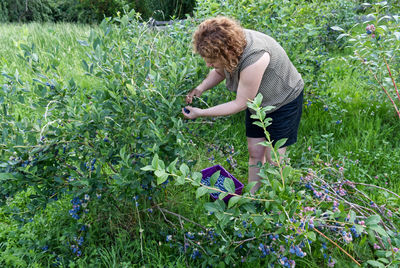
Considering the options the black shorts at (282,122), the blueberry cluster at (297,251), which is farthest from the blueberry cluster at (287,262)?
the black shorts at (282,122)

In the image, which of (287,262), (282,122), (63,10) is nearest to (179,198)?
(282,122)

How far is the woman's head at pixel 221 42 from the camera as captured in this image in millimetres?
1801

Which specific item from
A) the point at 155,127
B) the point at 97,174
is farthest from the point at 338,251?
the point at 97,174

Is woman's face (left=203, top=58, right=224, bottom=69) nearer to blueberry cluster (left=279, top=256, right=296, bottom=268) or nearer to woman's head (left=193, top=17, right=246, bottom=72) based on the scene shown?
woman's head (left=193, top=17, right=246, bottom=72)

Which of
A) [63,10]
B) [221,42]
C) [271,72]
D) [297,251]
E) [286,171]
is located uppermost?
[221,42]

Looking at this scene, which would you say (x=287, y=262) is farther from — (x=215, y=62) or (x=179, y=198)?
(x=215, y=62)

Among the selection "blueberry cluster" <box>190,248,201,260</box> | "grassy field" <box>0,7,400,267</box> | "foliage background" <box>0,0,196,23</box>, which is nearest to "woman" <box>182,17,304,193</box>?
"grassy field" <box>0,7,400,267</box>

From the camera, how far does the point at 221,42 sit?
1.79m

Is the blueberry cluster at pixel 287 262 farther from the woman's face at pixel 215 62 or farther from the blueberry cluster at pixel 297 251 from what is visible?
the woman's face at pixel 215 62

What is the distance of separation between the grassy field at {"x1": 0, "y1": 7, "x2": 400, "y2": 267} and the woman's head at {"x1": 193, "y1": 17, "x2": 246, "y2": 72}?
0.48 m

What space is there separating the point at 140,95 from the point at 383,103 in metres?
2.93

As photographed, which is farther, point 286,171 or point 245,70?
point 245,70

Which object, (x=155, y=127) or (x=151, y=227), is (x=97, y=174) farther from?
(x=151, y=227)

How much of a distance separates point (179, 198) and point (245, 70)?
3.69ft
